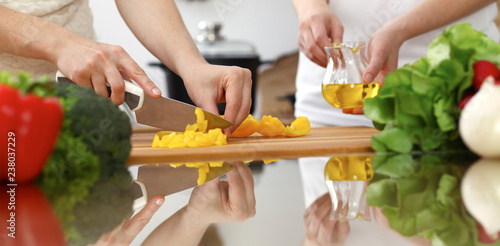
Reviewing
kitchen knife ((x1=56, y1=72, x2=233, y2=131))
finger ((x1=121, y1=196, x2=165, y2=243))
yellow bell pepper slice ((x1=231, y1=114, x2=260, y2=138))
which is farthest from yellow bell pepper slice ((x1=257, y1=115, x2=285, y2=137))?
finger ((x1=121, y1=196, x2=165, y2=243))

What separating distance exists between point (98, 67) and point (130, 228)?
66 cm

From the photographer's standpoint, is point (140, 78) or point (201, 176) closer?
point (201, 176)

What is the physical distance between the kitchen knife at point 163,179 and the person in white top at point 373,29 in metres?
0.57

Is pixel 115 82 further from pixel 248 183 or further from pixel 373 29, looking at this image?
pixel 373 29

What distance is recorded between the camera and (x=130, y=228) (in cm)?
58

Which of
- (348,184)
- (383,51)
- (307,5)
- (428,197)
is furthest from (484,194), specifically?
(307,5)

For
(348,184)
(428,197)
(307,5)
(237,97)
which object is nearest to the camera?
(428,197)

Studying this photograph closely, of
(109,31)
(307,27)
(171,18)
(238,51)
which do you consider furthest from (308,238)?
(109,31)

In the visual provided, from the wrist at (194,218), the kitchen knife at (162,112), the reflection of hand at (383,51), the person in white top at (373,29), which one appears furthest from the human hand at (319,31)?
the wrist at (194,218)

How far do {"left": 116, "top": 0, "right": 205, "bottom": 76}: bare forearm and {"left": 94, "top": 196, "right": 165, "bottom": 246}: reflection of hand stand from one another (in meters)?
0.73

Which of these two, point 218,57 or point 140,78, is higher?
point 140,78

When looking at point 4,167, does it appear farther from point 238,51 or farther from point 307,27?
point 238,51

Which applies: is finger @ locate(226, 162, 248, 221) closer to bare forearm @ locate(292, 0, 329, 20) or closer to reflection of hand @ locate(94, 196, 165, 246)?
reflection of hand @ locate(94, 196, 165, 246)

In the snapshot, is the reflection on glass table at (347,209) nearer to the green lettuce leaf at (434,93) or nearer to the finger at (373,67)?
the green lettuce leaf at (434,93)
